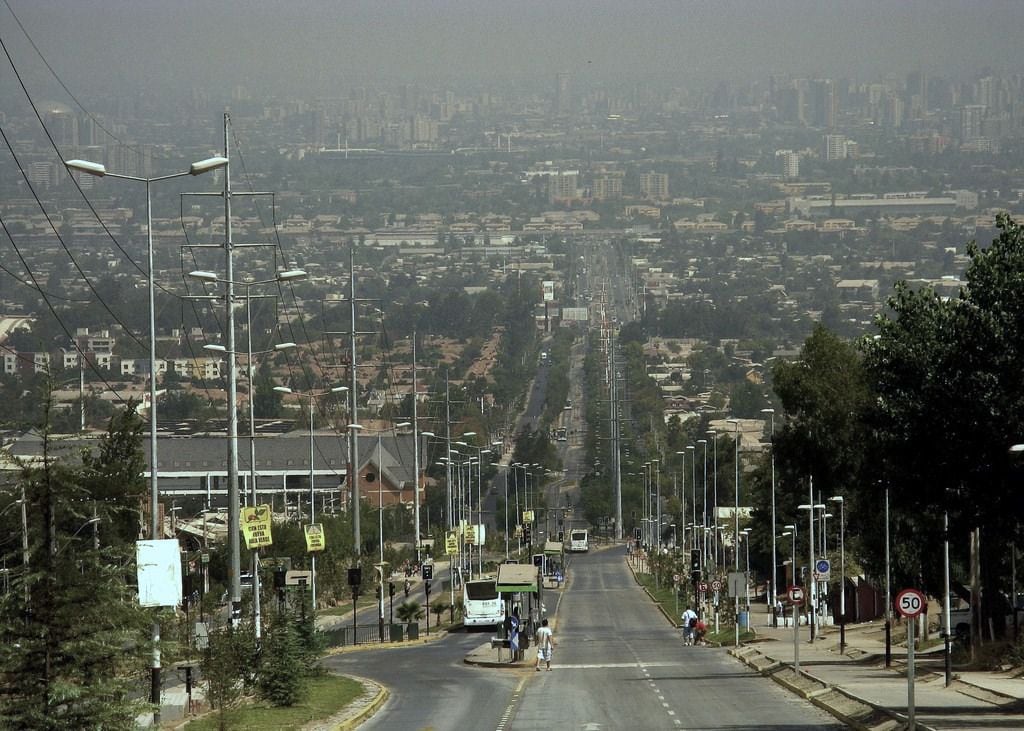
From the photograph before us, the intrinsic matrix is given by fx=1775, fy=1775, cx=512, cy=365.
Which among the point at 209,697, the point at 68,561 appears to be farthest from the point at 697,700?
the point at 68,561

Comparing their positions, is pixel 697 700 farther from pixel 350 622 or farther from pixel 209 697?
pixel 350 622

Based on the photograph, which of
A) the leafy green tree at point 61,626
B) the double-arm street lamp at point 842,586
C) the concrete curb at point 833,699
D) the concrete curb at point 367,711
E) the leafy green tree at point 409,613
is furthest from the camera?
the leafy green tree at point 409,613

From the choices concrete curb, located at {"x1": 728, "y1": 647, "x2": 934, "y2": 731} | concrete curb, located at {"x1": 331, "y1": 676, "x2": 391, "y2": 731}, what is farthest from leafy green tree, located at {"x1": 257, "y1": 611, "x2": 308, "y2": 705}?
concrete curb, located at {"x1": 728, "y1": 647, "x2": 934, "y2": 731}

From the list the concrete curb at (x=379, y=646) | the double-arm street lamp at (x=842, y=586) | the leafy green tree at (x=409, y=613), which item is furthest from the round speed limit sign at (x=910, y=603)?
the leafy green tree at (x=409, y=613)

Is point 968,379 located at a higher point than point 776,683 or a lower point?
higher

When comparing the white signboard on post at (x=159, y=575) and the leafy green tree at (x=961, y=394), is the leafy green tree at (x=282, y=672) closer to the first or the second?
the white signboard on post at (x=159, y=575)

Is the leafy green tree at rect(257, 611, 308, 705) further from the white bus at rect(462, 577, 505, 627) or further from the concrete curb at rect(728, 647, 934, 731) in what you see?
the white bus at rect(462, 577, 505, 627)

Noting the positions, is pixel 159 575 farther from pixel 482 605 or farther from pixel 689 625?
pixel 482 605
